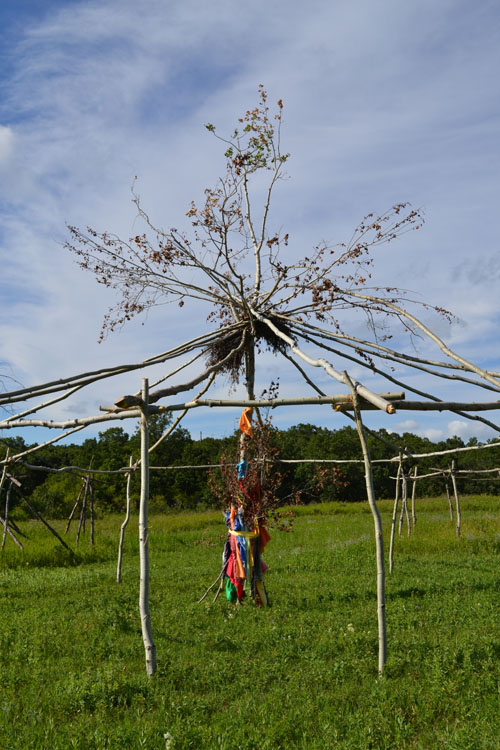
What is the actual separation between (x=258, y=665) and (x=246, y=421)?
446cm

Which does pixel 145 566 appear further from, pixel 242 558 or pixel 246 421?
pixel 246 421

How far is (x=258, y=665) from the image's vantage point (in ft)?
19.5

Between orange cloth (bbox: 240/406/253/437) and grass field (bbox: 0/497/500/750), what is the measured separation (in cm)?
278

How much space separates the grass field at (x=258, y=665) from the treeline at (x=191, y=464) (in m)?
26.1

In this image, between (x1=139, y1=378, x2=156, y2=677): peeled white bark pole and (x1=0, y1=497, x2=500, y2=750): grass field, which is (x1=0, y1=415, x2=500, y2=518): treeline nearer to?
(x1=0, y1=497, x2=500, y2=750): grass field

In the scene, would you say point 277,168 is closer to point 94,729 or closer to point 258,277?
point 258,277

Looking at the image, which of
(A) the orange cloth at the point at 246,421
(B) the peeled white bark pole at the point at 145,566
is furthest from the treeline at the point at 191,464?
(B) the peeled white bark pole at the point at 145,566

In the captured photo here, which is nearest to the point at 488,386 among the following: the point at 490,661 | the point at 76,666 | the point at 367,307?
the point at 367,307

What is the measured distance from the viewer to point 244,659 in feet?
20.2

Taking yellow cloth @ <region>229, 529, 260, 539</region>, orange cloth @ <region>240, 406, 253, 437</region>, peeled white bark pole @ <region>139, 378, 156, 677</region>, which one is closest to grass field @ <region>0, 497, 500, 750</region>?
peeled white bark pole @ <region>139, 378, 156, 677</region>

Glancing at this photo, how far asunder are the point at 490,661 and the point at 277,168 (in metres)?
8.32

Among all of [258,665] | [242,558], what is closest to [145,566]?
[258,665]

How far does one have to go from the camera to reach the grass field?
459 centimetres

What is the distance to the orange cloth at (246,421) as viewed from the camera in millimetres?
9723
